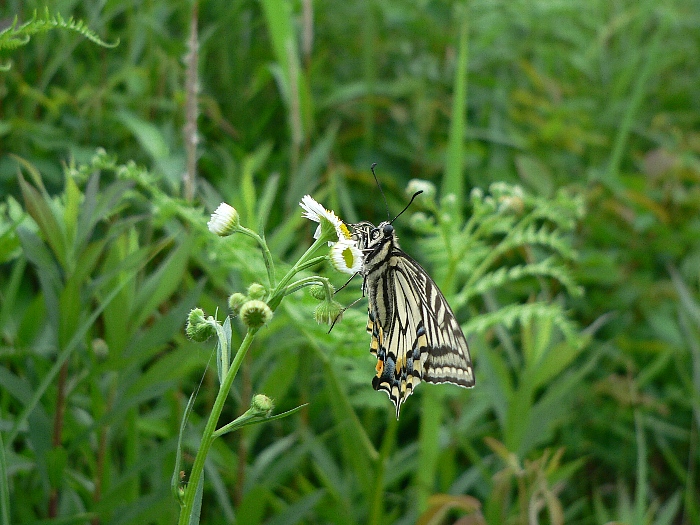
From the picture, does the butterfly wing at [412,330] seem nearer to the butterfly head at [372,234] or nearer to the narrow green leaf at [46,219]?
the butterfly head at [372,234]

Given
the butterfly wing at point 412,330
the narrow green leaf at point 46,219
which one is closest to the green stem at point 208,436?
the butterfly wing at point 412,330

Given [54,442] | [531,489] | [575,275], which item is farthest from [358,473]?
[575,275]

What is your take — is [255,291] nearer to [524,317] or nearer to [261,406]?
[261,406]

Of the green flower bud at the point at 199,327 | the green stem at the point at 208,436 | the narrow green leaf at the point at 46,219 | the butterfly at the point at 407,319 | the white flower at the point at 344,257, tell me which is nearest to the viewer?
the green stem at the point at 208,436

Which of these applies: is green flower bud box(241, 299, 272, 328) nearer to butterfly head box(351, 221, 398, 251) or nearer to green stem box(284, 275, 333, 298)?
green stem box(284, 275, 333, 298)

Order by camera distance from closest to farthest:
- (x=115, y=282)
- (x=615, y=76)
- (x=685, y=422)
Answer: (x=115, y=282) → (x=685, y=422) → (x=615, y=76)

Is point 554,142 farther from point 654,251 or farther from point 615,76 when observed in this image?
point 615,76
